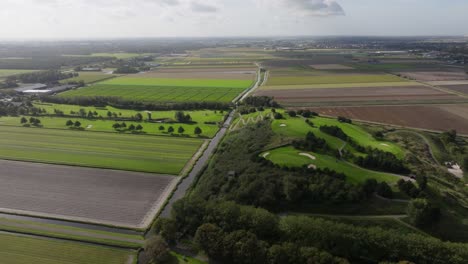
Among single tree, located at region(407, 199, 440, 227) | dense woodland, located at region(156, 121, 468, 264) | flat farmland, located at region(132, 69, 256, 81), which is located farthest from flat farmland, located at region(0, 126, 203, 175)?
flat farmland, located at region(132, 69, 256, 81)

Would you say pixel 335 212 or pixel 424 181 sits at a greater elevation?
pixel 424 181

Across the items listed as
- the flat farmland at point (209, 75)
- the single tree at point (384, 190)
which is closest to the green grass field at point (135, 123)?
the single tree at point (384, 190)

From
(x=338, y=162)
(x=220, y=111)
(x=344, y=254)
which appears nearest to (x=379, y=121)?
(x=338, y=162)

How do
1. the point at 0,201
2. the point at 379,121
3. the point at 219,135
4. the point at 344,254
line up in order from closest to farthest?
the point at 344,254
the point at 0,201
the point at 219,135
the point at 379,121

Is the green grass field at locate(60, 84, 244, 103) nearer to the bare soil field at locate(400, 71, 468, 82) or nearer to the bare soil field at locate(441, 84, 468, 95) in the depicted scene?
the bare soil field at locate(441, 84, 468, 95)

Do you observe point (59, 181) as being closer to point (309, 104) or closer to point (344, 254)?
point (344, 254)

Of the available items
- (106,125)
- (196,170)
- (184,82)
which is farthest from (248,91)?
(196,170)

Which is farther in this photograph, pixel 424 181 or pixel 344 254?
pixel 424 181
